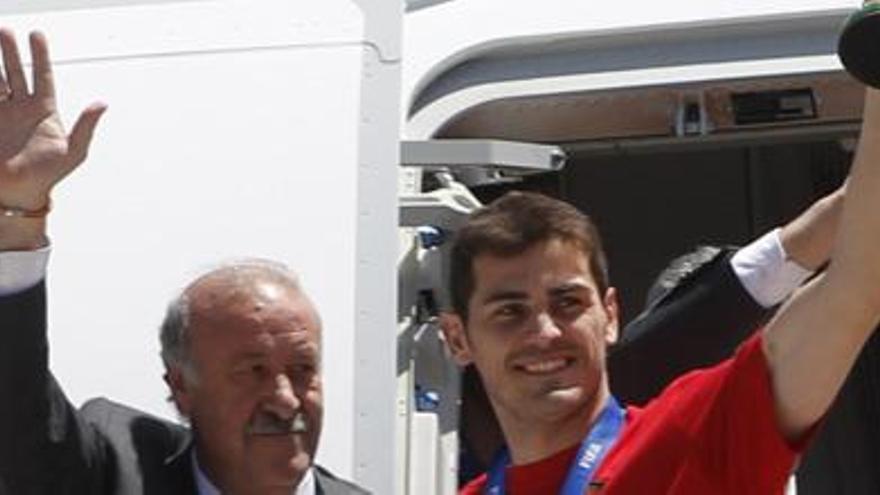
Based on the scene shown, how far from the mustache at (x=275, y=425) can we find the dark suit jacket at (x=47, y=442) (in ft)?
0.43

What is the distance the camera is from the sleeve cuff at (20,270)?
233cm

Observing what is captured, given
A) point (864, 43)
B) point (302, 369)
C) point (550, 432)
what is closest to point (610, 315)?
point (550, 432)

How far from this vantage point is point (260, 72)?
3391 millimetres

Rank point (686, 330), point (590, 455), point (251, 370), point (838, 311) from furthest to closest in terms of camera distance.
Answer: point (686, 330) → point (251, 370) → point (590, 455) → point (838, 311)

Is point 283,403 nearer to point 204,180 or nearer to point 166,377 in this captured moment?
point 166,377

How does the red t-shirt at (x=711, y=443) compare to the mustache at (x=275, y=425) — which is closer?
the red t-shirt at (x=711, y=443)

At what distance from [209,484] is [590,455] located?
0.54 meters

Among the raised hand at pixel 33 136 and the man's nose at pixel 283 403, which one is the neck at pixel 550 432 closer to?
the man's nose at pixel 283 403

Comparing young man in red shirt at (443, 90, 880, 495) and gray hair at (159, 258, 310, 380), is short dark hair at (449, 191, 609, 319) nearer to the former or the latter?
young man in red shirt at (443, 90, 880, 495)

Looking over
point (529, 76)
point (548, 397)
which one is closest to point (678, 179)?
point (529, 76)

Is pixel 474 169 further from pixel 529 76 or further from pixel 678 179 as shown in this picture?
pixel 678 179

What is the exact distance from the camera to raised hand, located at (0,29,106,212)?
2.31m

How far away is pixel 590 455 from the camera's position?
97.6 inches

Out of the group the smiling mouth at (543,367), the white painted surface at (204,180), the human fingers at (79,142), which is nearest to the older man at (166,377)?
the human fingers at (79,142)
